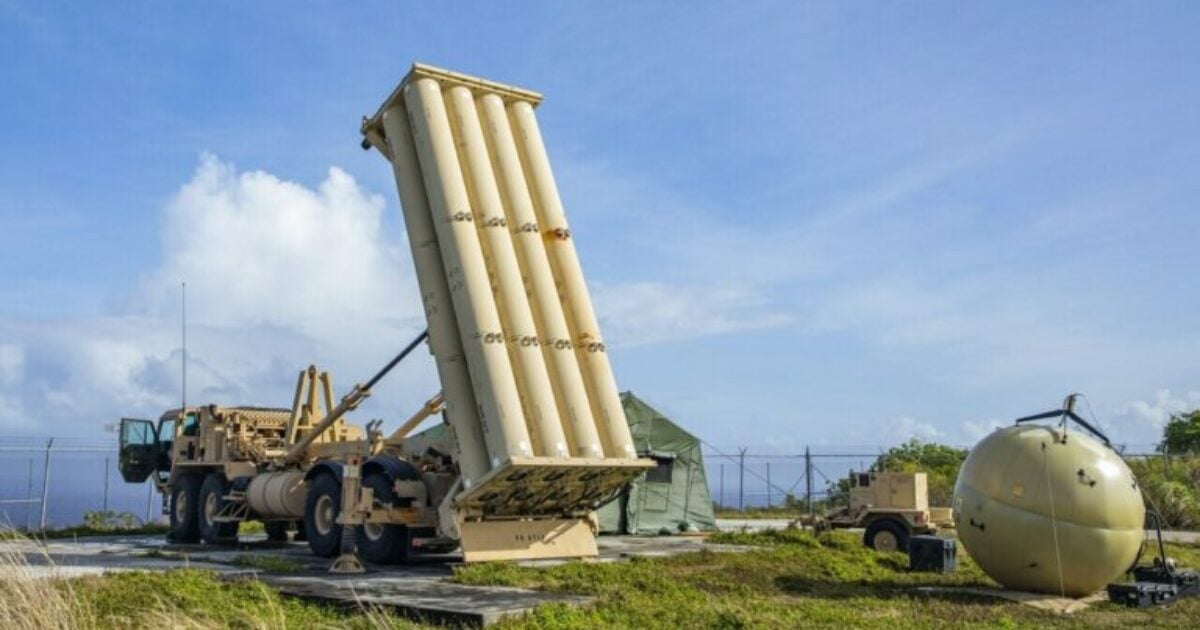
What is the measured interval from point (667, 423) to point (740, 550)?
849cm

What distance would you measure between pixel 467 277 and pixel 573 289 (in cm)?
193

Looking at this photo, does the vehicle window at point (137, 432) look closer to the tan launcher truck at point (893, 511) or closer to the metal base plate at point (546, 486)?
the metal base plate at point (546, 486)

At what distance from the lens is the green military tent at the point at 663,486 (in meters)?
26.5

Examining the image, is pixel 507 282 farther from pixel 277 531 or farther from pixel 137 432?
pixel 137 432

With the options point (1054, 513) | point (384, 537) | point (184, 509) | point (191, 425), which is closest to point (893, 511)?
point (1054, 513)

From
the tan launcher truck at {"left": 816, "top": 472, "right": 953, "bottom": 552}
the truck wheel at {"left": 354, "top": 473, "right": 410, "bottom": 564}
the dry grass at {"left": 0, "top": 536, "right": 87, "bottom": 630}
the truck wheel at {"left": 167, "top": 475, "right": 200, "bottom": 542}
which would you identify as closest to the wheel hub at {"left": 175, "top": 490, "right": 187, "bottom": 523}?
the truck wheel at {"left": 167, "top": 475, "right": 200, "bottom": 542}

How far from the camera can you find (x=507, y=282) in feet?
52.4

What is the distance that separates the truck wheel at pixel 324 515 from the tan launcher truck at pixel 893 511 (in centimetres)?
1068

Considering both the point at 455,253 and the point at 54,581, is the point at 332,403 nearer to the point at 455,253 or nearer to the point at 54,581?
the point at 455,253

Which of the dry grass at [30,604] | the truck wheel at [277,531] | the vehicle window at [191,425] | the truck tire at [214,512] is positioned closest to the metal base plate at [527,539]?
the dry grass at [30,604]

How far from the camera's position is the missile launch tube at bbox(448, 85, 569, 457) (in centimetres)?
1529

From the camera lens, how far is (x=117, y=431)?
81.5 feet

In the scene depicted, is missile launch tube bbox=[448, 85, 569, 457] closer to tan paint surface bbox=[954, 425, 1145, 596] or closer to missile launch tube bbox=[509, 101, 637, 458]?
missile launch tube bbox=[509, 101, 637, 458]

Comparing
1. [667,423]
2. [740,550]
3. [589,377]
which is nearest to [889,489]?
[740,550]
